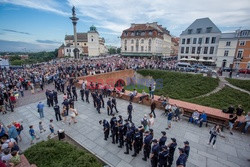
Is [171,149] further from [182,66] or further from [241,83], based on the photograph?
[182,66]

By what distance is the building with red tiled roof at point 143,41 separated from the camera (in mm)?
46438

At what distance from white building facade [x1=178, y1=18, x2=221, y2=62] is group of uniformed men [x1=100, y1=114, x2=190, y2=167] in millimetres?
39423

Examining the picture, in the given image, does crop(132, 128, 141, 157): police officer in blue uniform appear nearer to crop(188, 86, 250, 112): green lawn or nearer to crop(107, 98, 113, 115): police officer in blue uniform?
crop(107, 98, 113, 115): police officer in blue uniform

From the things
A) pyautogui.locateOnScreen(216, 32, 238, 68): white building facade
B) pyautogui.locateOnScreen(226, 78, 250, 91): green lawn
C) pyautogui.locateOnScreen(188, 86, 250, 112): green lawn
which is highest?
pyautogui.locateOnScreen(216, 32, 238, 68): white building facade

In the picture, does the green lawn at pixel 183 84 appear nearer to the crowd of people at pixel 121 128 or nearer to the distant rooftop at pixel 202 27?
the crowd of people at pixel 121 128

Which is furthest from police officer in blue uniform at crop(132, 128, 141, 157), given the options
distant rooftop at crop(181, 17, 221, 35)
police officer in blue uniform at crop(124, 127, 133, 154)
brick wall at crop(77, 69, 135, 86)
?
distant rooftop at crop(181, 17, 221, 35)

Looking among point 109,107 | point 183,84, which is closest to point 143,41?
point 183,84

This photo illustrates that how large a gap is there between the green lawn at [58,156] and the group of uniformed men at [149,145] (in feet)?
6.18

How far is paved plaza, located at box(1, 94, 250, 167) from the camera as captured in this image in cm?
635

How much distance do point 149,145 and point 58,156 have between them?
408 centimetres

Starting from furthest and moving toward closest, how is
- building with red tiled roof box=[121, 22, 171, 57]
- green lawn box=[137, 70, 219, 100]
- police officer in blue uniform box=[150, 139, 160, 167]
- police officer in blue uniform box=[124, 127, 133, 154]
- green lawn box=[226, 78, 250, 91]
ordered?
1. building with red tiled roof box=[121, 22, 171, 57]
2. green lawn box=[137, 70, 219, 100]
3. green lawn box=[226, 78, 250, 91]
4. police officer in blue uniform box=[124, 127, 133, 154]
5. police officer in blue uniform box=[150, 139, 160, 167]

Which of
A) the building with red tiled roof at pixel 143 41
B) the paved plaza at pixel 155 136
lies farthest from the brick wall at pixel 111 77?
the building with red tiled roof at pixel 143 41

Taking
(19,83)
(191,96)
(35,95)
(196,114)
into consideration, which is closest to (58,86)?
(35,95)

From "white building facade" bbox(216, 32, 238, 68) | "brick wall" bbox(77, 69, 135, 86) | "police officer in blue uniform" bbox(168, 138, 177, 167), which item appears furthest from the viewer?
"white building facade" bbox(216, 32, 238, 68)
